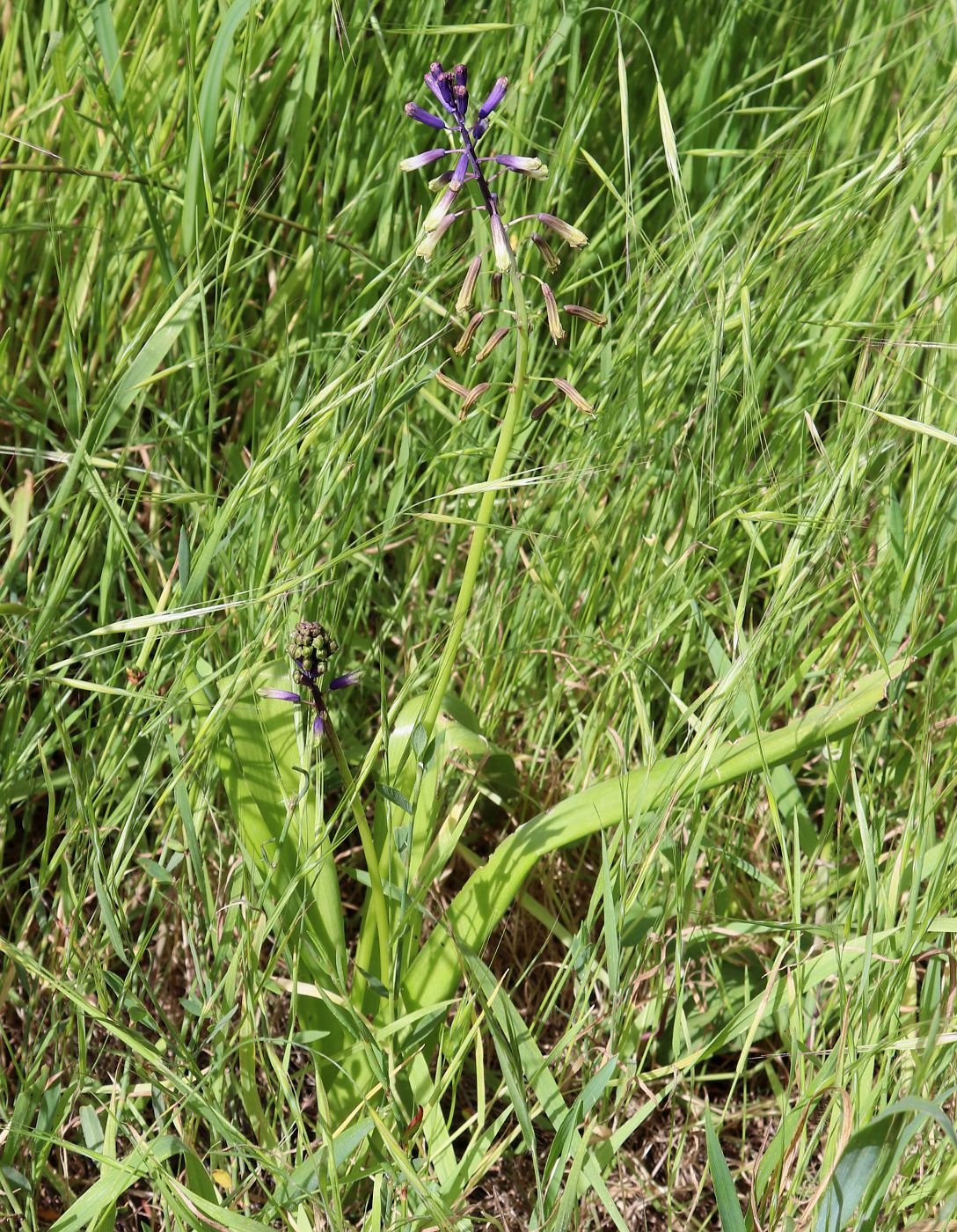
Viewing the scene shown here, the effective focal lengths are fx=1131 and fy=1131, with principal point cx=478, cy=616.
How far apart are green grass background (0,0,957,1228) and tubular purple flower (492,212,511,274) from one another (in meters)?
0.15

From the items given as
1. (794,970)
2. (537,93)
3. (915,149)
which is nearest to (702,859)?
(794,970)

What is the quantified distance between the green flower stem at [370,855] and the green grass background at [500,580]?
88 mm

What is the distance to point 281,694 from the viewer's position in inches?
50.8

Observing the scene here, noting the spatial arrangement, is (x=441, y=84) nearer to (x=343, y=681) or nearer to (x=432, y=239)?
(x=432, y=239)

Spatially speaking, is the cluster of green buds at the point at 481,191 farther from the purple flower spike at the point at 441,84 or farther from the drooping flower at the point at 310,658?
the drooping flower at the point at 310,658

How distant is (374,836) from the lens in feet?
4.82

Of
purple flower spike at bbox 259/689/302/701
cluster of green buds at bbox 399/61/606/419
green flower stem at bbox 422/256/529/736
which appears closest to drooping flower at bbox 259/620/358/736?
purple flower spike at bbox 259/689/302/701

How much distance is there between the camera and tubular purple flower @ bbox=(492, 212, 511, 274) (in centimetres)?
117

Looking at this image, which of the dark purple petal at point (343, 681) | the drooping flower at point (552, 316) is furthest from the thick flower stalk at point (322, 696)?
the drooping flower at point (552, 316)

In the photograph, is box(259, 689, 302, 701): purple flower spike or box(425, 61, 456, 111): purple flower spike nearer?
box(425, 61, 456, 111): purple flower spike

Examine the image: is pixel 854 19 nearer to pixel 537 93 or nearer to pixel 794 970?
pixel 537 93

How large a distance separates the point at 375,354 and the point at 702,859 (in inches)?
33.1

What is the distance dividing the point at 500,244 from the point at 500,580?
650 millimetres

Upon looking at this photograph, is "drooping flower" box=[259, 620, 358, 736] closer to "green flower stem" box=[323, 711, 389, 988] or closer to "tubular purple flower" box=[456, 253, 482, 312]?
"green flower stem" box=[323, 711, 389, 988]
